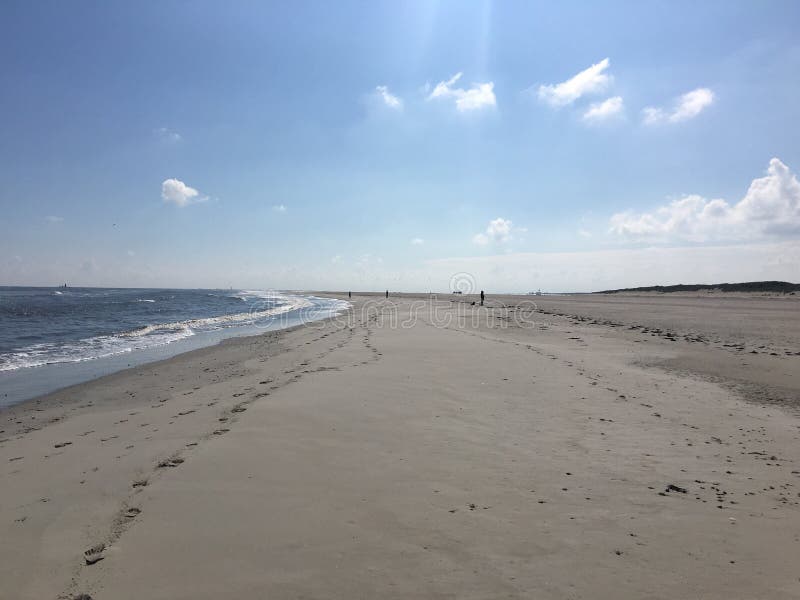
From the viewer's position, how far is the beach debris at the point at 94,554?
3.06m

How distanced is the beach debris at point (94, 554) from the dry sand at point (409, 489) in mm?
54

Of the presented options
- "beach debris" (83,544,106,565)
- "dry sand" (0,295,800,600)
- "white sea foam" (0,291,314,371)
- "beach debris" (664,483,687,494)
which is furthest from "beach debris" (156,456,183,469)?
"white sea foam" (0,291,314,371)

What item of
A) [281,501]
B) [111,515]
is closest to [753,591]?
[281,501]

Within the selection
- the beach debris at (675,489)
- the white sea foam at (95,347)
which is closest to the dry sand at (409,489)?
the beach debris at (675,489)

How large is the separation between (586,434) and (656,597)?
3111mm

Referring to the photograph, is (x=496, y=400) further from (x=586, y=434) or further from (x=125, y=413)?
(x=125, y=413)

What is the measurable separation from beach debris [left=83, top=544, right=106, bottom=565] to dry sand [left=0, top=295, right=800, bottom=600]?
0.05 metres

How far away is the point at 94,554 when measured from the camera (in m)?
3.12

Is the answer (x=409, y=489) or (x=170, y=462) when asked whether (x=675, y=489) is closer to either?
(x=409, y=489)

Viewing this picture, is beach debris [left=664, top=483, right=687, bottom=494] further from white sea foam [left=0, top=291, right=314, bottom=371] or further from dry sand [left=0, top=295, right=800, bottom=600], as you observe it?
white sea foam [left=0, top=291, right=314, bottom=371]

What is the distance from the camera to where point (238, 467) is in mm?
4617

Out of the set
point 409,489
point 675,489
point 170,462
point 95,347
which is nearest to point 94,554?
point 170,462

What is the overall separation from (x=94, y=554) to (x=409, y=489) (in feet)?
8.46

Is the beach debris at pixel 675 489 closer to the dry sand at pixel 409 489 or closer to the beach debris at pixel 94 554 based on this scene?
the dry sand at pixel 409 489
